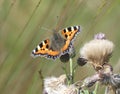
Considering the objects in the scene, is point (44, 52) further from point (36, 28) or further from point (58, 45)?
point (36, 28)

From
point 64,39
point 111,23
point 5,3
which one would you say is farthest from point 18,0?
point 64,39

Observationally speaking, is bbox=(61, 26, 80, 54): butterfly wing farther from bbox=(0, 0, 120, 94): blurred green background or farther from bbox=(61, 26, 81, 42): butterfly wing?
bbox=(0, 0, 120, 94): blurred green background

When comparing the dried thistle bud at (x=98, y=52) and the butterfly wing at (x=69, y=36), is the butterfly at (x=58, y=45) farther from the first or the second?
the dried thistle bud at (x=98, y=52)

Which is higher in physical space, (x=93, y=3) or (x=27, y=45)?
(x=93, y=3)

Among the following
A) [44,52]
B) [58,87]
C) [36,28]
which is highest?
[36,28]

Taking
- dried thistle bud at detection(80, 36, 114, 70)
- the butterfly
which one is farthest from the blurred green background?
dried thistle bud at detection(80, 36, 114, 70)

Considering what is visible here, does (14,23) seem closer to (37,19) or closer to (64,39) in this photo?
(37,19)

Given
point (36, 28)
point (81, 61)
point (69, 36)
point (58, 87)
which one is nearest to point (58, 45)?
point (69, 36)
